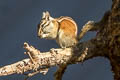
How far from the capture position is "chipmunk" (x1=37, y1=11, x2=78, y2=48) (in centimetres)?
495

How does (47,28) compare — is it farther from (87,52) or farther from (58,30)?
(87,52)

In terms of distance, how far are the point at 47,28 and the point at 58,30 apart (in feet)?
0.47

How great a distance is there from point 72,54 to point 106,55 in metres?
0.40

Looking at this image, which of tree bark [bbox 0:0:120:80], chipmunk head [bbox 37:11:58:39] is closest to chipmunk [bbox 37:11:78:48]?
chipmunk head [bbox 37:11:58:39]

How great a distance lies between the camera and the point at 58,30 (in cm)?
504

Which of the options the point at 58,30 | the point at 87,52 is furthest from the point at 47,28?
the point at 87,52

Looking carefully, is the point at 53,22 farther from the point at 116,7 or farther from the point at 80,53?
the point at 116,7

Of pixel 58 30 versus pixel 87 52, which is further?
pixel 58 30

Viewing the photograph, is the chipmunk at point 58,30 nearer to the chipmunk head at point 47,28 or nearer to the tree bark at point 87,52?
the chipmunk head at point 47,28

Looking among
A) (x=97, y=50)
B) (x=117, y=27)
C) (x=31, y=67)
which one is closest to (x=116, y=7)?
(x=117, y=27)

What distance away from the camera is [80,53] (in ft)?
16.1

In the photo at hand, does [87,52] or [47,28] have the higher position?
[47,28]

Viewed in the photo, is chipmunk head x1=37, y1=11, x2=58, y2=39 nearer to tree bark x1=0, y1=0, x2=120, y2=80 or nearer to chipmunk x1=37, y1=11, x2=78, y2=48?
chipmunk x1=37, y1=11, x2=78, y2=48

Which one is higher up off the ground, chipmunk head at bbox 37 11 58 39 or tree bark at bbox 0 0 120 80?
chipmunk head at bbox 37 11 58 39
